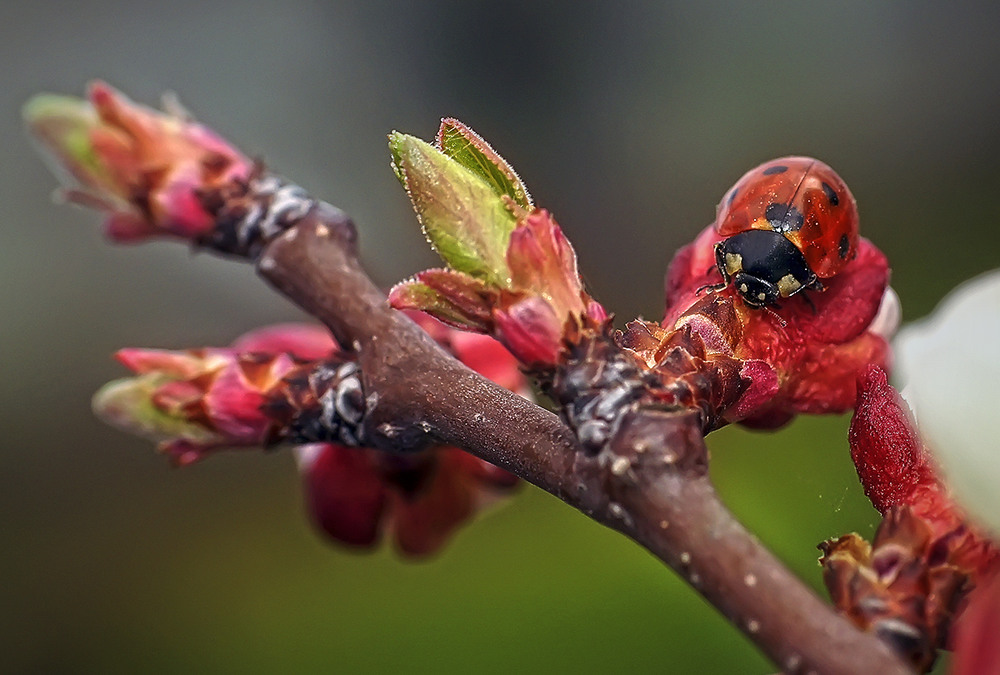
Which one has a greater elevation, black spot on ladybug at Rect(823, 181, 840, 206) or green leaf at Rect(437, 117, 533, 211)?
black spot on ladybug at Rect(823, 181, 840, 206)

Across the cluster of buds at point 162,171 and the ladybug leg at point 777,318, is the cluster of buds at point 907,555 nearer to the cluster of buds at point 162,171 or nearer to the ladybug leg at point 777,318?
the ladybug leg at point 777,318

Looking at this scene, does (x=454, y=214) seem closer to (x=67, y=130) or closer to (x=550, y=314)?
(x=550, y=314)

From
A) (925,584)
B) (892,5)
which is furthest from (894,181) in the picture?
(925,584)

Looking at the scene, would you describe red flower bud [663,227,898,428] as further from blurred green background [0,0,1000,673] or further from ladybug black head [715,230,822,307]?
blurred green background [0,0,1000,673]

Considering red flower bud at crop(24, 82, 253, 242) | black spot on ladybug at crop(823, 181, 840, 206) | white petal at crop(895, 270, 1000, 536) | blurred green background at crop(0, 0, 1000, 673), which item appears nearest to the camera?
white petal at crop(895, 270, 1000, 536)

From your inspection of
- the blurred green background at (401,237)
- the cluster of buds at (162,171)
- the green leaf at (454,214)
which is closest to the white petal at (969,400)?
the green leaf at (454,214)

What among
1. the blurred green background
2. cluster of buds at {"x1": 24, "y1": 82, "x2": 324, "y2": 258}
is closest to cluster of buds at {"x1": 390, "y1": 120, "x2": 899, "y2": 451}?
cluster of buds at {"x1": 24, "y1": 82, "x2": 324, "y2": 258}

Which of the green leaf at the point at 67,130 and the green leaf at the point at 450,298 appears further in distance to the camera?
the green leaf at the point at 67,130
